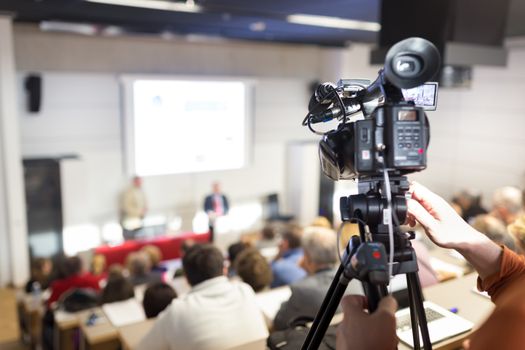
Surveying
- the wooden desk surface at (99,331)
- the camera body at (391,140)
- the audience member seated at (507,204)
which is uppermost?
the camera body at (391,140)

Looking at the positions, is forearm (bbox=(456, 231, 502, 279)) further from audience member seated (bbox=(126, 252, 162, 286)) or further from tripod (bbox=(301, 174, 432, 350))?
audience member seated (bbox=(126, 252, 162, 286))

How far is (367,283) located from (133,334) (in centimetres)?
158

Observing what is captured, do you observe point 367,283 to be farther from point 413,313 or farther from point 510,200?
point 510,200

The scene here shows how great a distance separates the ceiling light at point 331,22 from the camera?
5735 mm

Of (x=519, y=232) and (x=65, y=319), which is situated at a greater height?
(x=519, y=232)

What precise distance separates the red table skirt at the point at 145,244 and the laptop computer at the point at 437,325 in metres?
4.91

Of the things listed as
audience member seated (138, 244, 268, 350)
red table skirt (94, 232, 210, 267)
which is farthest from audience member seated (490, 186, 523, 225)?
red table skirt (94, 232, 210, 267)

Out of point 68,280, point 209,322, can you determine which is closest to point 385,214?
point 209,322

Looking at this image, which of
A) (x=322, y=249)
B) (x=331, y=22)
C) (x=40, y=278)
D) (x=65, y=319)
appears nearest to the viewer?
(x=322, y=249)

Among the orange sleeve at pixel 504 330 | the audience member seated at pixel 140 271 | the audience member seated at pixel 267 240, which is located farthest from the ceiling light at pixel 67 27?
the orange sleeve at pixel 504 330

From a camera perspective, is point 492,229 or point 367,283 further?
point 492,229

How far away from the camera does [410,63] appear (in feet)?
3.20

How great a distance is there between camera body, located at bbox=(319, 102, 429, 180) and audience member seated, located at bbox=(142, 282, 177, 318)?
6.35 ft

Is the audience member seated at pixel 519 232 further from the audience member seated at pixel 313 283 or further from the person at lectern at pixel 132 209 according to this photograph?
the person at lectern at pixel 132 209
